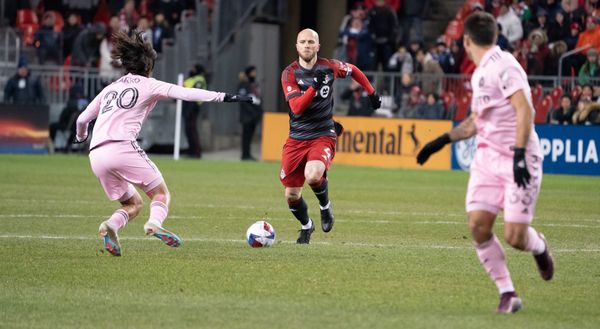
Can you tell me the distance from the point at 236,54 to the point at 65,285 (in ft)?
90.0

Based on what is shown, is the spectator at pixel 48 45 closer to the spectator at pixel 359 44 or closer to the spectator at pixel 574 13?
the spectator at pixel 359 44

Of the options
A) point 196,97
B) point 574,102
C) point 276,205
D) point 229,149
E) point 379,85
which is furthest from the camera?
point 229,149

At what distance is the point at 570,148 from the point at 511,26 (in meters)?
4.47

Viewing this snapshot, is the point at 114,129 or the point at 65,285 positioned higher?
the point at 114,129

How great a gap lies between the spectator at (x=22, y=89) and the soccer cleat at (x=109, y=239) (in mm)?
21252

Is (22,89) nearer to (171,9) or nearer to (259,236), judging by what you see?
(171,9)

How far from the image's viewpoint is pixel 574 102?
2794 cm

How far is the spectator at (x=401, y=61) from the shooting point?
31438 mm

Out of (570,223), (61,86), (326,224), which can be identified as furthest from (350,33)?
A: (326,224)

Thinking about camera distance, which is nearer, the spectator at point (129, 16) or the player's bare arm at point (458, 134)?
the player's bare arm at point (458, 134)

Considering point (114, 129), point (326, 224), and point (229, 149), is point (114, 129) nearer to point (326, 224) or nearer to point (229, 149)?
point (326, 224)

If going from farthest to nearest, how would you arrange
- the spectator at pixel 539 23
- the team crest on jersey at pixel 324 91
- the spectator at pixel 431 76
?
1. the spectator at pixel 431 76
2. the spectator at pixel 539 23
3. the team crest on jersey at pixel 324 91

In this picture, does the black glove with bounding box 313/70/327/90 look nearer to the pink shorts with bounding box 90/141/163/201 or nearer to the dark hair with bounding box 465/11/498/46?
the pink shorts with bounding box 90/141/163/201

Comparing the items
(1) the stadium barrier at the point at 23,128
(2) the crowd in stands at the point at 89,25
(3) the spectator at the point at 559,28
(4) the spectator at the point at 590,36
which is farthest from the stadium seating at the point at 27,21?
(4) the spectator at the point at 590,36
